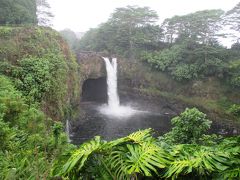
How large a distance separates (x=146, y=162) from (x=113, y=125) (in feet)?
55.0

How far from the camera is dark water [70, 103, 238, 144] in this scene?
681 inches

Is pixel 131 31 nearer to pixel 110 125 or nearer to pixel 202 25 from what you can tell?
pixel 202 25

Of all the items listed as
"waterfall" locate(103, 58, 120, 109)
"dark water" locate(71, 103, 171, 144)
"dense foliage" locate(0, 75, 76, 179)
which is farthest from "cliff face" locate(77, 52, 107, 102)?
"dense foliage" locate(0, 75, 76, 179)

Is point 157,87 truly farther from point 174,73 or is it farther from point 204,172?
point 204,172

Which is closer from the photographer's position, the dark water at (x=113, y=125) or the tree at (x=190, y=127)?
the tree at (x=190, y=127)

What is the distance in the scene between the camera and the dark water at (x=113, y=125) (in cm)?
1730

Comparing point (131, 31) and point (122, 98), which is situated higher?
point (131, 31)

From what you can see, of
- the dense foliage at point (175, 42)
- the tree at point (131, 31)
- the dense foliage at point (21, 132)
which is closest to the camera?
the dense foliage at point (21, 132)

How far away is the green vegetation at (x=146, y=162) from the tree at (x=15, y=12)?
18.7 metres

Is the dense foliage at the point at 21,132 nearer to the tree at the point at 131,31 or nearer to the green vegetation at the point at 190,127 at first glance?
the green vegetation at the point at 190,127

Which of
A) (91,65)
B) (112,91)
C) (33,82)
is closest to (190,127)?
(33,82)

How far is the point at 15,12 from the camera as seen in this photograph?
65.6 feet

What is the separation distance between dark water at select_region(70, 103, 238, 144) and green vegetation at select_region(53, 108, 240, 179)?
13.5m

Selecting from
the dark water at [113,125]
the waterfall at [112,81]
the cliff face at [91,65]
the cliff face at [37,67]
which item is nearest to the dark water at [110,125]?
the dark water at [113,125]
